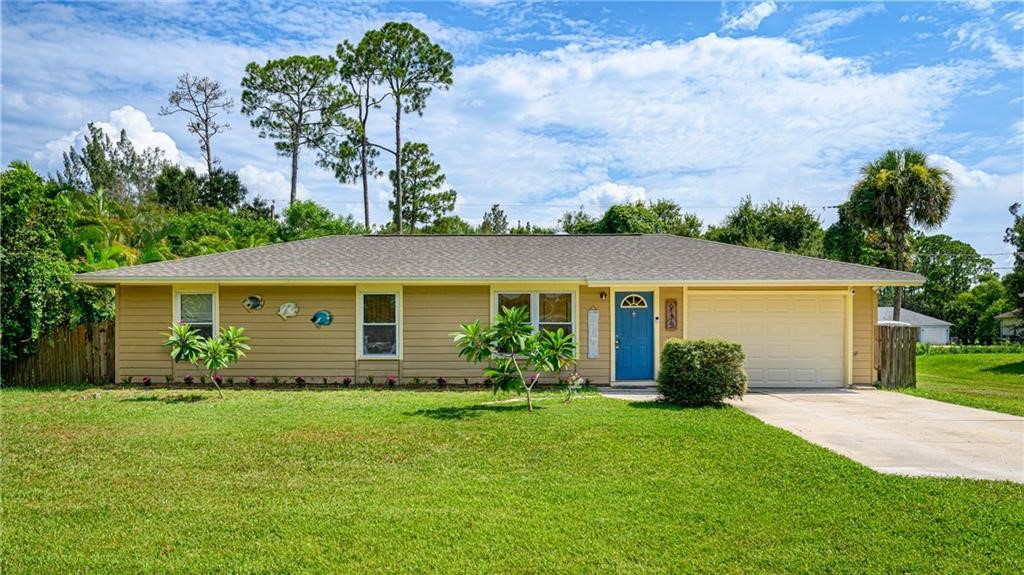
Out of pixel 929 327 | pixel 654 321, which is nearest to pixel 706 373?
pixel 654 321

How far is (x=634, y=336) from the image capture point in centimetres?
1327

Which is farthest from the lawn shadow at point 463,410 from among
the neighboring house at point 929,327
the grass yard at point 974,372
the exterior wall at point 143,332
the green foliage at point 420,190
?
the neighboring house at point 929,327

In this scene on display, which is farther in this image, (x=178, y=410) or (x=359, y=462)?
(x=178, y=410)

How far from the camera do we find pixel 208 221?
83.1 ft

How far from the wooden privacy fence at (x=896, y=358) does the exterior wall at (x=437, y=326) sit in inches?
331

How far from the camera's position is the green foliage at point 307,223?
25777 millimetres

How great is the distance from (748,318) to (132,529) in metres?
11.7

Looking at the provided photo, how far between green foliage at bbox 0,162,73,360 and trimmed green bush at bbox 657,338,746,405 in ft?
41.8

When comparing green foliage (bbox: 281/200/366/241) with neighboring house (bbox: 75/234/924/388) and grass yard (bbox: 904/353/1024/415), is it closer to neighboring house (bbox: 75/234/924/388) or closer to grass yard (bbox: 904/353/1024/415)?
neighboring house (bbox: 75/234/924/388)

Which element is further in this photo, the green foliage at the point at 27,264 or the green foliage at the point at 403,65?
the green foliage at the point at 403,65

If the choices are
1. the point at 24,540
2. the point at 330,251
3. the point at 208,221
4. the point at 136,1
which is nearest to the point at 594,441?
the point at 24,540

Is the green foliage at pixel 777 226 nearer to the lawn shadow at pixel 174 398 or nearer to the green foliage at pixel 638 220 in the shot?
the green foliage at pixel 638 220

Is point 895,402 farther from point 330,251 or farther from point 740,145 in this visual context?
point 330,251

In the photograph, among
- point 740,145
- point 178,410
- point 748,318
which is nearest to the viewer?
point 178,410
